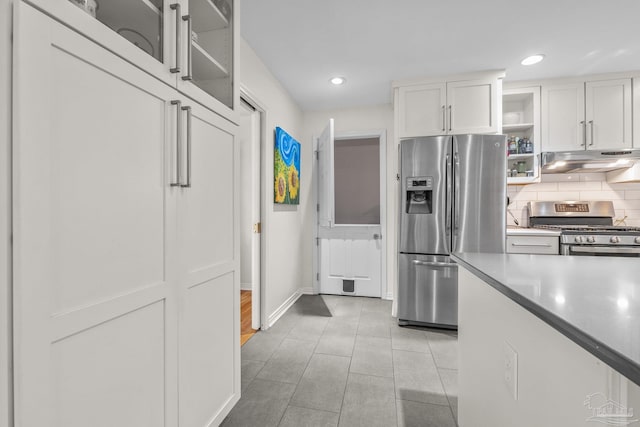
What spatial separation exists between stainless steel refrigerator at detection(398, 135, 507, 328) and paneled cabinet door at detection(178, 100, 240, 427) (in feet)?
5.98

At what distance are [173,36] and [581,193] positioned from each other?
4022mm

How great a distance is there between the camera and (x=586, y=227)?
9.86 ft

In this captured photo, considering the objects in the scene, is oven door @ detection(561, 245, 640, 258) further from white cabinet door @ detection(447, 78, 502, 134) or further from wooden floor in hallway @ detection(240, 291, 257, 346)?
wooden floor in hallway @ detection(240, 291, 257, 346)

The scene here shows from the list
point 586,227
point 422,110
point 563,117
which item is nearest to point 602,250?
point 586,227

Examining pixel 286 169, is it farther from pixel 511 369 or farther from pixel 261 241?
pixel 511 369

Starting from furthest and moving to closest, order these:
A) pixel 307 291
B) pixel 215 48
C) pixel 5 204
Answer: pixel 307 291, pixel 215 48, pixel 5 204

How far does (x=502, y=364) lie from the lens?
964 millimetres

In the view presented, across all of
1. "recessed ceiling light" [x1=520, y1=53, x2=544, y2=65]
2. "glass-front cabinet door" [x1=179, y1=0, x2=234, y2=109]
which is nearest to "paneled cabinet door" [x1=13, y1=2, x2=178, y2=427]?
"glass-front cabinet door" [x1=179, y1=0, x2=234, y2=109]

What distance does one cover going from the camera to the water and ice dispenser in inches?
110

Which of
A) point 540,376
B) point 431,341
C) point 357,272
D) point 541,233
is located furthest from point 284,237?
point 540,376

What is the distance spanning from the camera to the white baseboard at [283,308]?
2.91 meters

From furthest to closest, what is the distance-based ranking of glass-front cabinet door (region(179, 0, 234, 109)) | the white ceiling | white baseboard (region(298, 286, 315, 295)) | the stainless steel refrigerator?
white baseboard (region(298, 286, 315, 295))
the stainless steel refrigerator
the white ceiling
glass-front cabinet door (region(179, 0, 234, 109))

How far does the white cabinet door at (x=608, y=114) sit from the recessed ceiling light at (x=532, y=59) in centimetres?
76

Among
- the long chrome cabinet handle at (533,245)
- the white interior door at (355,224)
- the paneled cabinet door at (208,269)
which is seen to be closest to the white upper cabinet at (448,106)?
the white interior door at (355,224)
